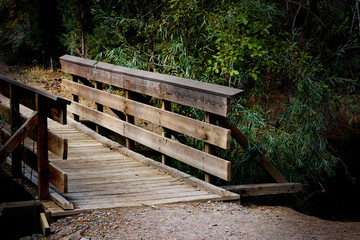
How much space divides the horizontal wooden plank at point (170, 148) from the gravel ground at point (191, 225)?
0.45 metres

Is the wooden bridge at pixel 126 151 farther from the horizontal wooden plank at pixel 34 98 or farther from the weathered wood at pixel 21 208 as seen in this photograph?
the weathered wood at pixel 21 208

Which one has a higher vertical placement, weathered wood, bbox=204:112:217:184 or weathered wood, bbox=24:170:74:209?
weathered wood, bbox=204:112:217:184

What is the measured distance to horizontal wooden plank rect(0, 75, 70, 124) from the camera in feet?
13.8

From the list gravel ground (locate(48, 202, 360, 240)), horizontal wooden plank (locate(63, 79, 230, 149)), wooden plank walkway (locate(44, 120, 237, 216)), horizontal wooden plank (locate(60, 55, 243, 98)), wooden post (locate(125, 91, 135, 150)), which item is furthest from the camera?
wooden post (locate(125, 91, 135, 150))

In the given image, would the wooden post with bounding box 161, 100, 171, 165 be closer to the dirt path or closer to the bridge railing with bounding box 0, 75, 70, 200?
the dirt path

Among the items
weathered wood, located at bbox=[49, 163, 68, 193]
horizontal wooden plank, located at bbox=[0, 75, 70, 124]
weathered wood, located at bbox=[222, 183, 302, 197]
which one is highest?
horizontal wooden plank, located at bbox=[0, 75, 70, 124]

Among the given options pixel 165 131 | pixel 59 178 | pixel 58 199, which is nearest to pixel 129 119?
pixel 165 131

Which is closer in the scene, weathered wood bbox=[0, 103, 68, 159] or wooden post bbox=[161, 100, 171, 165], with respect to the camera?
weathered wood bbox=[0, 103, 68, 159]

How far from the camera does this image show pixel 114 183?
5.44 m

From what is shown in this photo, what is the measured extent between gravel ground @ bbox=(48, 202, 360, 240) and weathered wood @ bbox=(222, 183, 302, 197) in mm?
486

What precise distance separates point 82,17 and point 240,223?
11.3 metres

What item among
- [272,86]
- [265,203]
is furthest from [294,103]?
[265,203]

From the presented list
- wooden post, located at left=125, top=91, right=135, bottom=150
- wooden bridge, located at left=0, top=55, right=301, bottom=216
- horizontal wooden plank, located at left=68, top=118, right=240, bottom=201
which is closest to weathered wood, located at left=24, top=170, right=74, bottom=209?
wooden bridge, located at left=0, top=55, right=301, bottom=216

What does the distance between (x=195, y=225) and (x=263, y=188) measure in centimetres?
171
